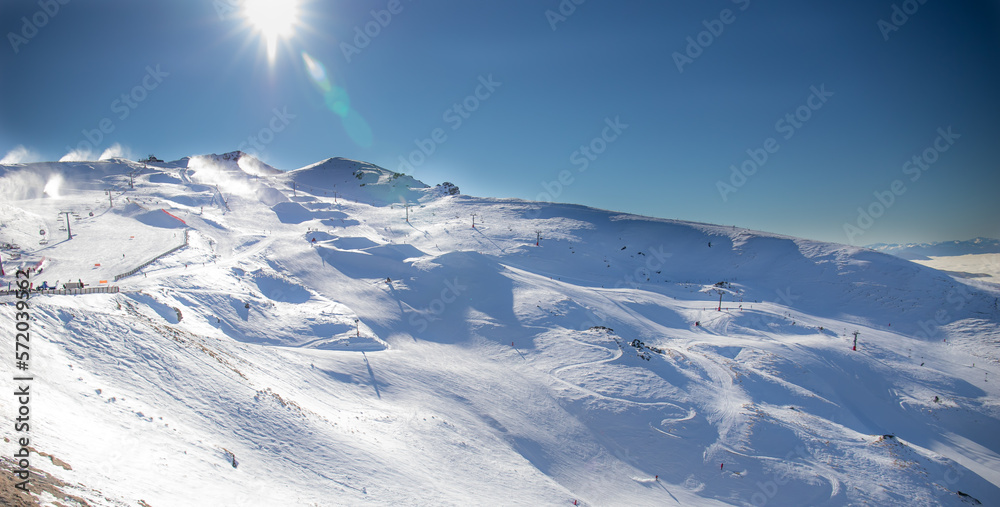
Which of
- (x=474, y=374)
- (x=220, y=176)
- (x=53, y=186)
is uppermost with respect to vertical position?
(x=220, y=176)

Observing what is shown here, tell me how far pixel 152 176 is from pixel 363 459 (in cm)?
13411

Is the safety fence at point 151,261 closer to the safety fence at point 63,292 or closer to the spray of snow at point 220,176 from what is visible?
the safety fence at point 63,292

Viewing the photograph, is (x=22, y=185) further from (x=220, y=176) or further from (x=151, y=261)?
(x=151, y=261)

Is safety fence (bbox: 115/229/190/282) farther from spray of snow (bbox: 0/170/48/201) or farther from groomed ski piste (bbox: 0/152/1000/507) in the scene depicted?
spray of snow (bbox: 0/170/48/201)

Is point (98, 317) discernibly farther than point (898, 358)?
No

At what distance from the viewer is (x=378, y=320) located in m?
40.0

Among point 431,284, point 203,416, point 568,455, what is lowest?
point 568,455

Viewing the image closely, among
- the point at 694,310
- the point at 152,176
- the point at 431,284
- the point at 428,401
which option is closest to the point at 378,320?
the point at 431,284

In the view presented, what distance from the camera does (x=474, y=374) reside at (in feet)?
109

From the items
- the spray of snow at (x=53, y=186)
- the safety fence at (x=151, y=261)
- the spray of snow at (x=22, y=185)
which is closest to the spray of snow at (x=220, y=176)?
the spray of snow at (x=53, y=186)

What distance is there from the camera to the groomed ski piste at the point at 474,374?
16281 mm

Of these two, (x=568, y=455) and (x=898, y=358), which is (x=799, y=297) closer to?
(x=898, y=358)

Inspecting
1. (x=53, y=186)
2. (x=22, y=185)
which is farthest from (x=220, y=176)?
(x=22, y=185)

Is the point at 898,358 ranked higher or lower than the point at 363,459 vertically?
higher
